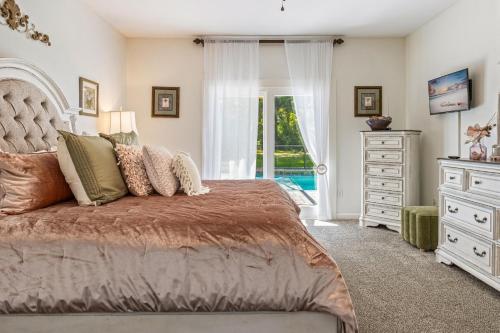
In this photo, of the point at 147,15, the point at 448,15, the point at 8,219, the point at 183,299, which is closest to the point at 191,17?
the point at 147,15

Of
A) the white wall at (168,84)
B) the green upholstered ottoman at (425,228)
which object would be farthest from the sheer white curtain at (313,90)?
the green upholstered ottoman at (425,228)

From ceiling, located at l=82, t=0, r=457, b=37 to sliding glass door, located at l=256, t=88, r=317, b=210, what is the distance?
3.18 feet

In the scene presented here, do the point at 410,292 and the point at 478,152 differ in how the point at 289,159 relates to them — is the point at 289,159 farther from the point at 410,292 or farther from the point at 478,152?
the point at 410,292

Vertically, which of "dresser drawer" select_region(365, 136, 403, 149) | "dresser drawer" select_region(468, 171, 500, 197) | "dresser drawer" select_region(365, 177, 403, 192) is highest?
"dresser drawer" select_region(365, 136, 403, 149)

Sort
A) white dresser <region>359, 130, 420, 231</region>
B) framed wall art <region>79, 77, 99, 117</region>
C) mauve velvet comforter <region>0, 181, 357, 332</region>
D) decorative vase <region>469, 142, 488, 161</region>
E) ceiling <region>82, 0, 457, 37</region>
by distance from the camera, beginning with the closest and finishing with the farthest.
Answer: mauve velvet comforter <region>0, 181, 357, 332</region> < decorative vase <region>469, 142, 488, 161</region> < framed wall art <region>79, 77, 99, 117</region> < ceiling <region>82, 0, 457, 37</region> < white dresser <region>359, 130, 420, 231</region>

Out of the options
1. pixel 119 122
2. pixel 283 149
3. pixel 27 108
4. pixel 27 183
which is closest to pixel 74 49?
pixel 119 122

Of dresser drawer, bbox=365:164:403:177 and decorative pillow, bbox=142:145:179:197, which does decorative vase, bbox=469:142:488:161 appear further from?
decorative pillow, bbox=142:145:179:197

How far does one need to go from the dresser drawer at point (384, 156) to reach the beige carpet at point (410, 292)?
3.51 ft

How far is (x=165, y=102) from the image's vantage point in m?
5.27

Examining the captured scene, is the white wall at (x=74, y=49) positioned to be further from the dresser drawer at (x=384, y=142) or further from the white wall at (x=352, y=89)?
the dresser drawer at (x=384, y=142)

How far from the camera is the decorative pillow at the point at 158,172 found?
8.28ft

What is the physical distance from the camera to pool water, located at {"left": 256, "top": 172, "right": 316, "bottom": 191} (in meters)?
5.35

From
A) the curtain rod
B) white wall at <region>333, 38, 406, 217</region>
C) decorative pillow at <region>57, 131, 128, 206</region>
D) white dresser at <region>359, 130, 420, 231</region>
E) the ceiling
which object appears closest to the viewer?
decorative pillow at <region>57, 131, 128, 206</region>

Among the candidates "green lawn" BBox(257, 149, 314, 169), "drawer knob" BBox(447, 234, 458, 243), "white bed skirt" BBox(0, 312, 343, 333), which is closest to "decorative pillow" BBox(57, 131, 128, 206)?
"white bed skirt" BBox(0, 312, 343, 333)
